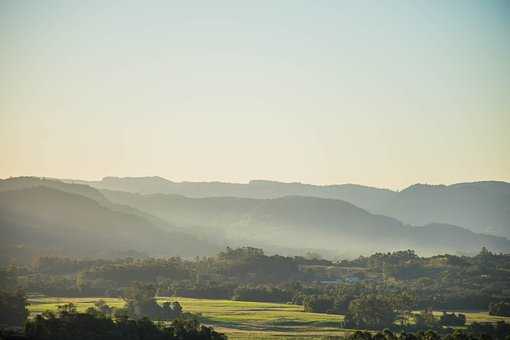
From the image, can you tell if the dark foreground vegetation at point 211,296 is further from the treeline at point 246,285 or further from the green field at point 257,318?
the green field at point 257,318

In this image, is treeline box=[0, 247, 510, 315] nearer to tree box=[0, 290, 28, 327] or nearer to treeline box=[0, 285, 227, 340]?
tree box=[0, 290, 28, 327]

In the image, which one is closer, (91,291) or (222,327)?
(222,327)

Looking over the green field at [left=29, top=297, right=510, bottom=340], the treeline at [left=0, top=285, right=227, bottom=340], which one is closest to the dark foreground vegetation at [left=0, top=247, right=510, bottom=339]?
the treeline at [left=0, top=285, right=227, bottom=340]

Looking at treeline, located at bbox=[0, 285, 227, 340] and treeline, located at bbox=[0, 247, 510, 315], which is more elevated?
treeline, located at bbox=[0, 247, 510, 315]

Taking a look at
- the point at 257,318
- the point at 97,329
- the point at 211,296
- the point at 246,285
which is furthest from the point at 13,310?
the point at 246,285

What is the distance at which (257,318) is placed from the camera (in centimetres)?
12450

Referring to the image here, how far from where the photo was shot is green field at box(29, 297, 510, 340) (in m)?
113

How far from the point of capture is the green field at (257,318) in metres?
113

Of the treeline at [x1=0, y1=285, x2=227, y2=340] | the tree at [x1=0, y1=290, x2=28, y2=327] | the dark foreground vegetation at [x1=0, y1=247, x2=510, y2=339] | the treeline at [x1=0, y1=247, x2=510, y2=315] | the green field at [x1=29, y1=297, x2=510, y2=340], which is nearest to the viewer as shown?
the treeline at [x1=0, y1=285, x2=227, y2=340]

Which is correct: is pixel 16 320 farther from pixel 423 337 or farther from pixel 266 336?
pixel 423 337

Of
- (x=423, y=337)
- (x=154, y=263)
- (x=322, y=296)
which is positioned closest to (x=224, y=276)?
(x=154, y=263)

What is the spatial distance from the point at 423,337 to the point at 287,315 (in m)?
39.5

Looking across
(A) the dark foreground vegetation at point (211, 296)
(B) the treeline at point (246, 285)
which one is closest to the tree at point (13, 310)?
(A) the dark foreground vegetation at point (211, 296)

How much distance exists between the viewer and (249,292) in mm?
160750
